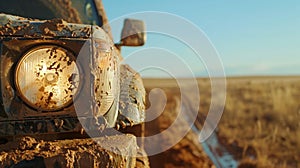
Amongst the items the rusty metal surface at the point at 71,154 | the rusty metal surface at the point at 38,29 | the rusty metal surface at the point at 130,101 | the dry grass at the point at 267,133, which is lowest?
the dry grass at the point at 267,133

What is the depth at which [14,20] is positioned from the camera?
94.0 inches

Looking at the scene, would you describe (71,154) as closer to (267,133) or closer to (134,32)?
(134,32)

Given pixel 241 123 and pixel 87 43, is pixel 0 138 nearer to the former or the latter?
pixel 87 43

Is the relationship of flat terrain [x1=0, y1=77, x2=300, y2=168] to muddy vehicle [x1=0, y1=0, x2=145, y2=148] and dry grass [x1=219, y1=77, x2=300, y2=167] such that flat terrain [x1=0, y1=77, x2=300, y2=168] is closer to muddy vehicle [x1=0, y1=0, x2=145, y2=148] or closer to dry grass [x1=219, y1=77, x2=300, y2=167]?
dry grass [x1=219, y1=77, x2=300, y2=167]

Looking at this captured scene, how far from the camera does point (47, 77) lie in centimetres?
226

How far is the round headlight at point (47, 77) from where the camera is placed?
2.24m

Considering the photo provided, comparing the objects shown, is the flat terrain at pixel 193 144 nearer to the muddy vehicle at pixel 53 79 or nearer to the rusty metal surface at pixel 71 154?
the rusty metal surface at pixel 71 154

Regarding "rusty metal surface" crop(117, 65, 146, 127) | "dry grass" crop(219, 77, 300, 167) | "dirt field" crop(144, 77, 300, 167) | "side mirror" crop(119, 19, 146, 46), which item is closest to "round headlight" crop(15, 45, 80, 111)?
"rusty metal surface" crop(117, 65, 146, 127)

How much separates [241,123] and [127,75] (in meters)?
9.89

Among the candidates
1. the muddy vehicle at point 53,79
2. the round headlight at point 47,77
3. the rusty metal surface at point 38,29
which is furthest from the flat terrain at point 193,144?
the rusty metal surface at point 38,29

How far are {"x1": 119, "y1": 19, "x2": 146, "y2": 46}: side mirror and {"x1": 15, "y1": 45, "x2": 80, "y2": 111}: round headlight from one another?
1724mm

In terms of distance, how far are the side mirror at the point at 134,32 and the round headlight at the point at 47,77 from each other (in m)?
1.72

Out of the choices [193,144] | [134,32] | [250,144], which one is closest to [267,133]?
[250,144]

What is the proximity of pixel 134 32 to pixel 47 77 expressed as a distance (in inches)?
71.6
